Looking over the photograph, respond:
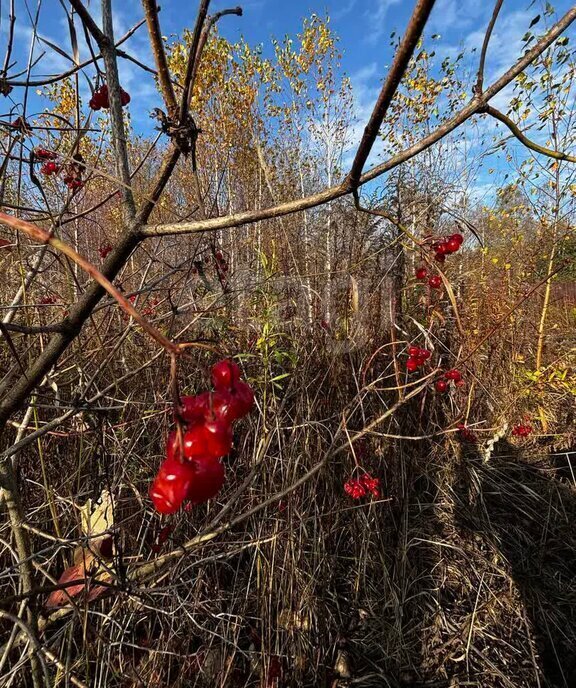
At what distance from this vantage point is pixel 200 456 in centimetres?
43

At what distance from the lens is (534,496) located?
2311 mm

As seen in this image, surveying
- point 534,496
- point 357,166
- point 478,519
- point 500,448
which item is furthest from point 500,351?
point 357,166

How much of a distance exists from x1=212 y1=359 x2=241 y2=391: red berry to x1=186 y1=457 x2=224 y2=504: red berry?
9 centimetres

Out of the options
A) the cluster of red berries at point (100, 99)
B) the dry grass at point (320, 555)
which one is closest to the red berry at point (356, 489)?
the dry grass at point (320, 555)

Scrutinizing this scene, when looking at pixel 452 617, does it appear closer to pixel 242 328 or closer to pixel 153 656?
pixel 153 656

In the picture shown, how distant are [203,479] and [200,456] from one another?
24mm

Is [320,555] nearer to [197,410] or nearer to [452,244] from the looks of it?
[452,244]

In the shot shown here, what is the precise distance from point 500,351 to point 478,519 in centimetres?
142

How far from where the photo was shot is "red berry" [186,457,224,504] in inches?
16.5

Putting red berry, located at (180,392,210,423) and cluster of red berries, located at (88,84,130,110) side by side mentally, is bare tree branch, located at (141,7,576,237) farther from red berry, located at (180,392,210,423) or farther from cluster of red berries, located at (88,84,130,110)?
cluster of red berries, located at (88,84,130,110)

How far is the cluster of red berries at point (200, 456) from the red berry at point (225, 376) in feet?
0.07

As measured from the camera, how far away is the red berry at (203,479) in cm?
42

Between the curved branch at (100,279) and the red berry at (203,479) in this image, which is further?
the red berry at (203,479)

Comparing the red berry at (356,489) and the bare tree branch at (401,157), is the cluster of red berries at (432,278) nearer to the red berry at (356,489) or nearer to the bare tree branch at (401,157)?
the red berry at (356,489)
